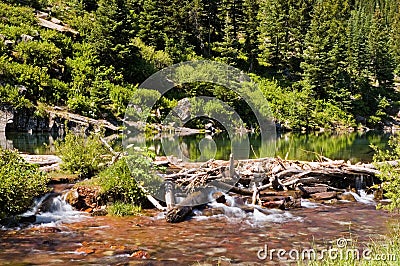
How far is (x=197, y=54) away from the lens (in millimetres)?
60812

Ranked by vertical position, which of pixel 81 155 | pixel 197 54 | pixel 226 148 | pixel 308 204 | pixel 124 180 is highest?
pixel 197 54

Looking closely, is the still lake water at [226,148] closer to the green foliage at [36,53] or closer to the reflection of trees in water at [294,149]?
the reflection of trees in water at [294,149]

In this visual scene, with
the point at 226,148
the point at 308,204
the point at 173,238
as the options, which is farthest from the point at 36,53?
the point at 173,238

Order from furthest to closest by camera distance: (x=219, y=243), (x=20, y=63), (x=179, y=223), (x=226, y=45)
A: 1. (x=226, y=45)
2. (x=20, y=63)
3. (x=179, y=223)
4. (x=219, y=243)

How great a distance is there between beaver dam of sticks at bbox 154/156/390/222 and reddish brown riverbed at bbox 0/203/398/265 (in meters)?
1.07

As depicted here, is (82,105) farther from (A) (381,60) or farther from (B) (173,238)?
(A) (381,60)

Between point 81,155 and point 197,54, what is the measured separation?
48.5 metres

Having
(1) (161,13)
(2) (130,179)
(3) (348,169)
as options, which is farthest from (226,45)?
(2) (130,179)

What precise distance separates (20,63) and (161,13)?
24.3 meters

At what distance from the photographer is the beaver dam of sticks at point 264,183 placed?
42.6 feet

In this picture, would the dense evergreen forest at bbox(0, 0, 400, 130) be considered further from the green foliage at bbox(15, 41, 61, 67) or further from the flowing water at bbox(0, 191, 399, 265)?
the flowing water at bbox(0, 191, 399, 265)

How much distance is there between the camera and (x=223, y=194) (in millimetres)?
13547

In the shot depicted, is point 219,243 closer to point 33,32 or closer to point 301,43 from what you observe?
point 33,32

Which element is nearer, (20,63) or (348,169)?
(348,169)
